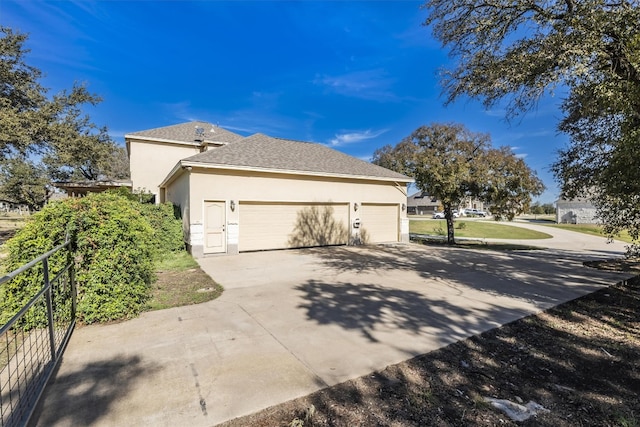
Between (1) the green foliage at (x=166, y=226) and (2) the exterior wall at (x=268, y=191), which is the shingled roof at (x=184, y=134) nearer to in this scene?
(2) the exterior wall at (x=268, y=191)

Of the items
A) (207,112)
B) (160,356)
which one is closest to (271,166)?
(160,356)

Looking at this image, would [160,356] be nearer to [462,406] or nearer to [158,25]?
[462,406]

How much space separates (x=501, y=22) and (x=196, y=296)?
878 cm

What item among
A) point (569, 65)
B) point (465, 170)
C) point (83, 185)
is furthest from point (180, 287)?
point (83, 185)

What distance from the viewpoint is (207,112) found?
24141 millimetres

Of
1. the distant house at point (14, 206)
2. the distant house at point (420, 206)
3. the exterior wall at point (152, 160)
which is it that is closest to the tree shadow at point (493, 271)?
the exterior wall at point (152, 160)

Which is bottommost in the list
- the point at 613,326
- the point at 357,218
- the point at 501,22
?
the point at 613,326

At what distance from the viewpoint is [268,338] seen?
383cm

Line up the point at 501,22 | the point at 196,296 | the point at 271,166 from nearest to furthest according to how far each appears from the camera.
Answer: the point at 196,296 → the point at 501,22 → the point at 271,166

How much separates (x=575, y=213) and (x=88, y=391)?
172 ft

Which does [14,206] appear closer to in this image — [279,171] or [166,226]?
[166,226]

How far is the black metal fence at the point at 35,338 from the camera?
90.1 inches

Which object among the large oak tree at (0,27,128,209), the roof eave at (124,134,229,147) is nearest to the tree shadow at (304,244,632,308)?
the roof eave at (124,134,229,147)

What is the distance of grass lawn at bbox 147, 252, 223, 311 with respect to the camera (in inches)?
210
